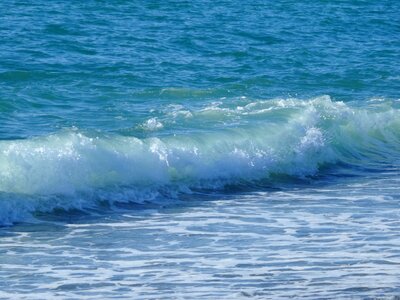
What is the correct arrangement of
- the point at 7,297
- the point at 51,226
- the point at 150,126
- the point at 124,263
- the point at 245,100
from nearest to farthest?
the point at 7,297
the point at 124,263
the point at 51,226
the point at 150,126
the point at 245,100

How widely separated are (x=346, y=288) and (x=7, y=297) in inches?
85.6

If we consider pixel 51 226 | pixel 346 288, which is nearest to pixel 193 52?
pixel 51 226

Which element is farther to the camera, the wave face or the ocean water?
the wave face

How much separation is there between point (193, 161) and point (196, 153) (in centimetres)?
17

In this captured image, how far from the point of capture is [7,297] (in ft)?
25.5

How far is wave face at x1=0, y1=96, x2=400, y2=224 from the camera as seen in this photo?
36.0 feet

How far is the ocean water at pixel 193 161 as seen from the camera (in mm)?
8484

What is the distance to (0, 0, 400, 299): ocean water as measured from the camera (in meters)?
8.48

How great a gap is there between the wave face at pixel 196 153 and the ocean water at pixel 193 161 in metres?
0.02

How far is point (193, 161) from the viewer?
12266 mm

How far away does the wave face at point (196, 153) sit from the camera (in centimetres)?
1096

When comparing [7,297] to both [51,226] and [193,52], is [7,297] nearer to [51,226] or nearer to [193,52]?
[51,226]

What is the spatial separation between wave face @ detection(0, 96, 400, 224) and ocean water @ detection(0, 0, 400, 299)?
22 mm

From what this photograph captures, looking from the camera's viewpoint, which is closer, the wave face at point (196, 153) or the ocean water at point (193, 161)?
the ocean water at point (193, 161)
